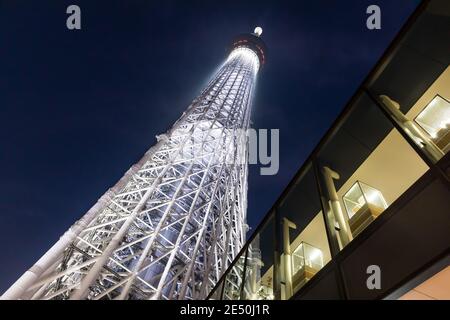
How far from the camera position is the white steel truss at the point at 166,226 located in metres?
12.8

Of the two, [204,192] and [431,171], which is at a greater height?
[204,192]

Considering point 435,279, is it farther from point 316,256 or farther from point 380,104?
point 316,256

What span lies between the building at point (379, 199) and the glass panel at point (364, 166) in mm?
34

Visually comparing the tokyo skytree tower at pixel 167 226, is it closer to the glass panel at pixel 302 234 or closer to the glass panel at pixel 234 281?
the glass panel at pixel 234 281

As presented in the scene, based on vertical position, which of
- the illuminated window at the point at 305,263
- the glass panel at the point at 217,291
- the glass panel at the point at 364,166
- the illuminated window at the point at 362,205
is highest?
the glass panel at the point at 364,166

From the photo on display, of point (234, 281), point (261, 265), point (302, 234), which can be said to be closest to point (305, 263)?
point (302, 234)

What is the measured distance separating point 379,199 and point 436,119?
10.5 ft

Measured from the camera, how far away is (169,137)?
83.8ft

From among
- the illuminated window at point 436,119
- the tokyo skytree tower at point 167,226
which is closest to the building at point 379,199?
the illuminated window at point 436,119

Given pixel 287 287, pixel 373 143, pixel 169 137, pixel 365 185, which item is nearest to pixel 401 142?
pixel 373 143

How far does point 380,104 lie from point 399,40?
5.69ft

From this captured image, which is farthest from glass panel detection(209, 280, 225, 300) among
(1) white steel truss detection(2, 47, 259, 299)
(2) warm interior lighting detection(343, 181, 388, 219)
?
(2) warm interior lighting detection(343, 181, 388, 219)

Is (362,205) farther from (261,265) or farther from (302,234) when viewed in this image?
(261,265)

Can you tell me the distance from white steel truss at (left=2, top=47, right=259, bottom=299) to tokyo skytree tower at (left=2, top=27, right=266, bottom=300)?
0.15 ft
